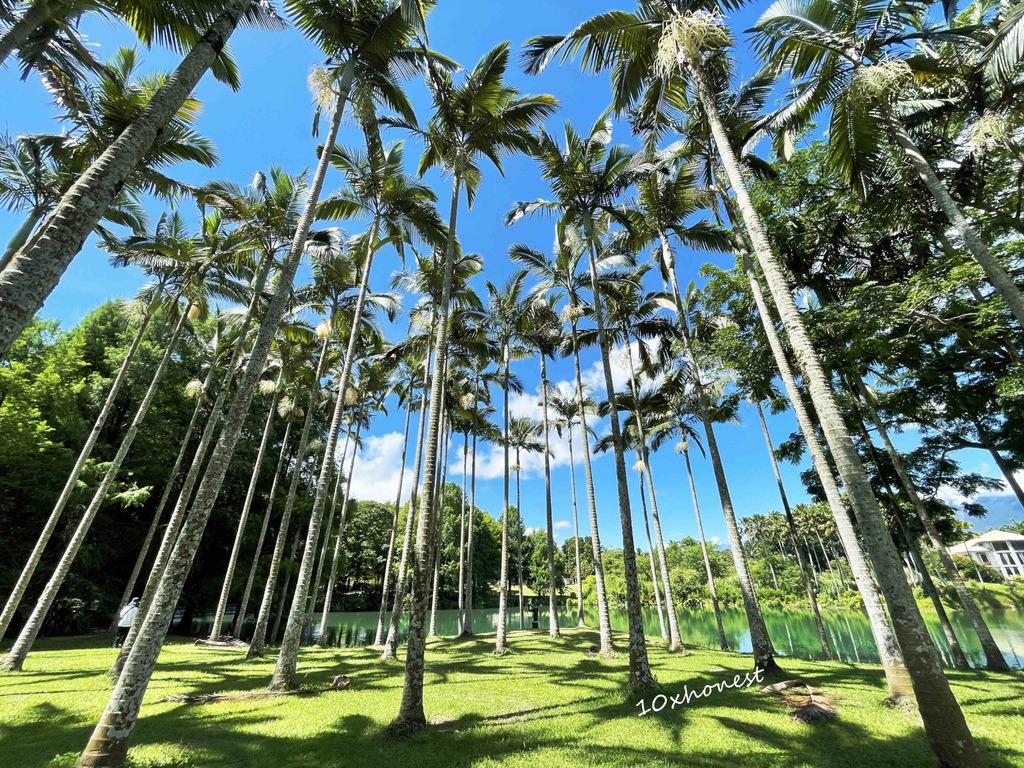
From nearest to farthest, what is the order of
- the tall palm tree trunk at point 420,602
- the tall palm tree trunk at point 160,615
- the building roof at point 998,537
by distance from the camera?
the tall palm tree trunk at point 160,615 < the tall palm tree trunk at point 420,602 < the building roof at point 998,537

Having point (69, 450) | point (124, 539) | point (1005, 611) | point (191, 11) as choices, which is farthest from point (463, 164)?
point (1005, 611)

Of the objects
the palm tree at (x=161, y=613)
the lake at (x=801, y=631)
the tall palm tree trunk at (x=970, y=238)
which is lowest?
the lake at (x=801, y=631)

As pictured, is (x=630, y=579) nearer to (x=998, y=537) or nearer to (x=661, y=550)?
(x=661, y=550)

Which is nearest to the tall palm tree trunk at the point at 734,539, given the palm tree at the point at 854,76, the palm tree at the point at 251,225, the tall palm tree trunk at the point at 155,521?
the palm tree at the point at 854,76

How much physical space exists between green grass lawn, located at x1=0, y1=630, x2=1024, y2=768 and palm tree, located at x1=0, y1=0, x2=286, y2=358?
17.9 ft

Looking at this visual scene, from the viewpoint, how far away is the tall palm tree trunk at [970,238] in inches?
229

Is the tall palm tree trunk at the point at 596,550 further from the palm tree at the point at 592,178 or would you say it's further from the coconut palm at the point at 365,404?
the coconut palm at the point at 365,404

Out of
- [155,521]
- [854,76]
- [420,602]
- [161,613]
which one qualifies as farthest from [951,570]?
[155,521]

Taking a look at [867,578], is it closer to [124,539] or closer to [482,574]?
[124,539]

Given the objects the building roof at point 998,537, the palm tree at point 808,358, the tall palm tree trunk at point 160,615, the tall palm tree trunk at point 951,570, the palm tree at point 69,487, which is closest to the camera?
the palm tree at point 808,358

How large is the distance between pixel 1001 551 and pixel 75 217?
106 m

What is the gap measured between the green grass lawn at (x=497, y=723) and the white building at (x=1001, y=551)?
8066 centimetres

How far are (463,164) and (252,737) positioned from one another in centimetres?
1100

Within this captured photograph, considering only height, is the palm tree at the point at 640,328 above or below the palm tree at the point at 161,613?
above
